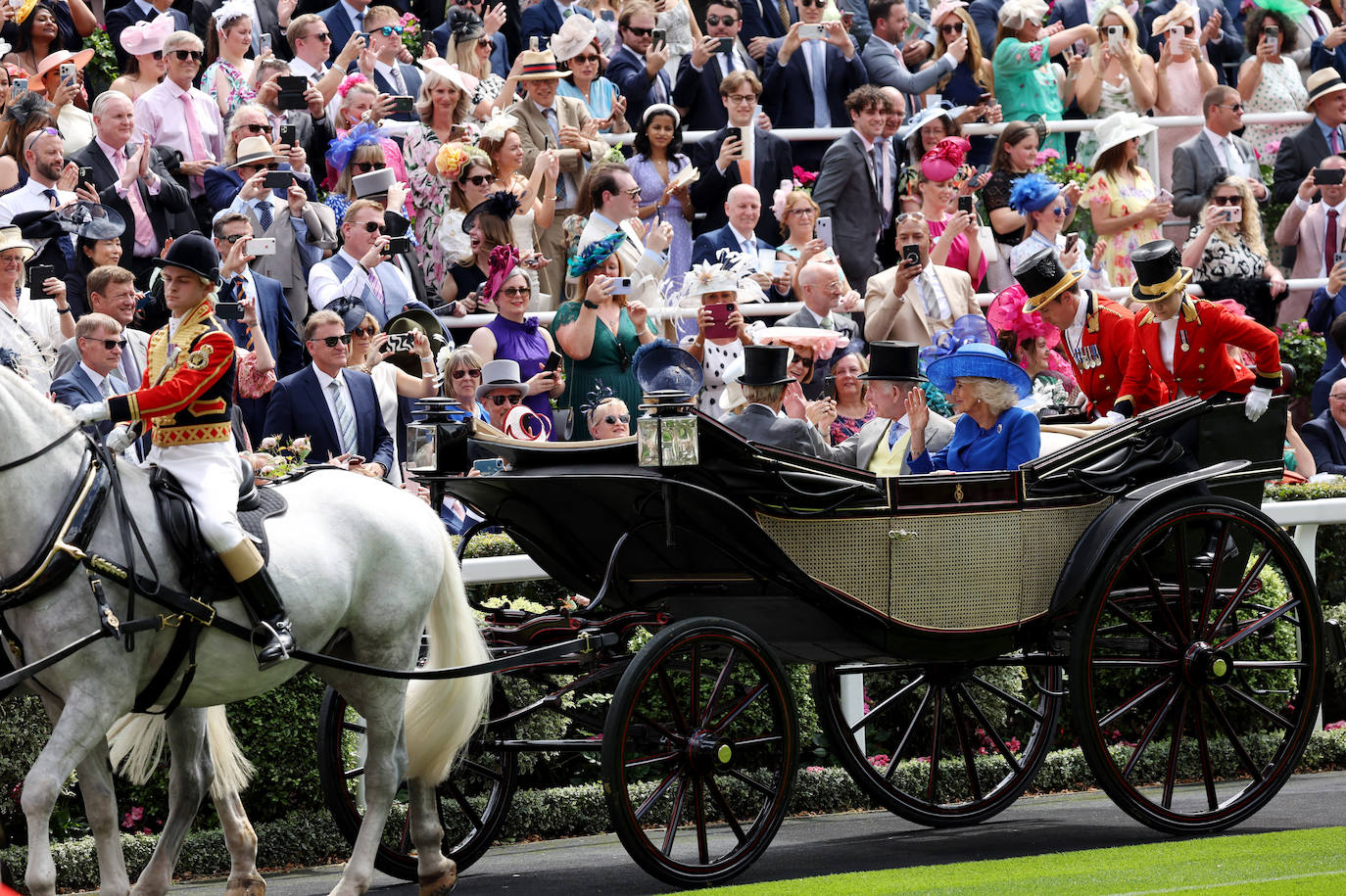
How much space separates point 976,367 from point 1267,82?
390 inches

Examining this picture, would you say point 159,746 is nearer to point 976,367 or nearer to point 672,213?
point 976,367

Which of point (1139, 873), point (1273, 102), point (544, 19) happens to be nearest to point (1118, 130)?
point (1273, 102)

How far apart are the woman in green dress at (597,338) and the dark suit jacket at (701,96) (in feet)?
11.6

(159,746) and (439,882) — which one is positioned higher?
(159,746)

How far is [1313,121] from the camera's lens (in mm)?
16469

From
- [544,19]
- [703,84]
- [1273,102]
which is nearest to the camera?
[703,84]

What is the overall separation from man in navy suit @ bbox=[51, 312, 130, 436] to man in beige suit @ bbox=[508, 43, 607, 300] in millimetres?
4202

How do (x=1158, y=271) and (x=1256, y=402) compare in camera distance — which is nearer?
(x=1256, y=402)

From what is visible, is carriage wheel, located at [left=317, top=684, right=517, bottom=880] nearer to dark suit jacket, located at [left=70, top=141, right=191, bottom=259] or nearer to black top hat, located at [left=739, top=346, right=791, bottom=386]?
black top hat, located at [left=739, top=346, right=791, bottom=386]

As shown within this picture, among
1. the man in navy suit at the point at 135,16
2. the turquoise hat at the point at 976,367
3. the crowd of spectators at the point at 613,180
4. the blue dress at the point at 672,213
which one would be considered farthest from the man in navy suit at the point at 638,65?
the turquoise hat at the point at 976,367

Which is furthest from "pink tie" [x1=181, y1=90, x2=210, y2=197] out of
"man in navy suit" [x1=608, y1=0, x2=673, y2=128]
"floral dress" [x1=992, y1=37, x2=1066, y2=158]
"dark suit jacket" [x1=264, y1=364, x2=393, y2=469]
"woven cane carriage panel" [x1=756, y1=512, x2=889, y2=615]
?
"floral dress" [x1=992, y1=37, x2=1066, y2=158]

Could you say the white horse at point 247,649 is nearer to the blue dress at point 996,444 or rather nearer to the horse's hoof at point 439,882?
the horse's hoof at point 439,882

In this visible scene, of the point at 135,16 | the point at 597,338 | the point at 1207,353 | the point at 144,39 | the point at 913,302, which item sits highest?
the point at 135,16

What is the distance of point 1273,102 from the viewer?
17.1 meters
